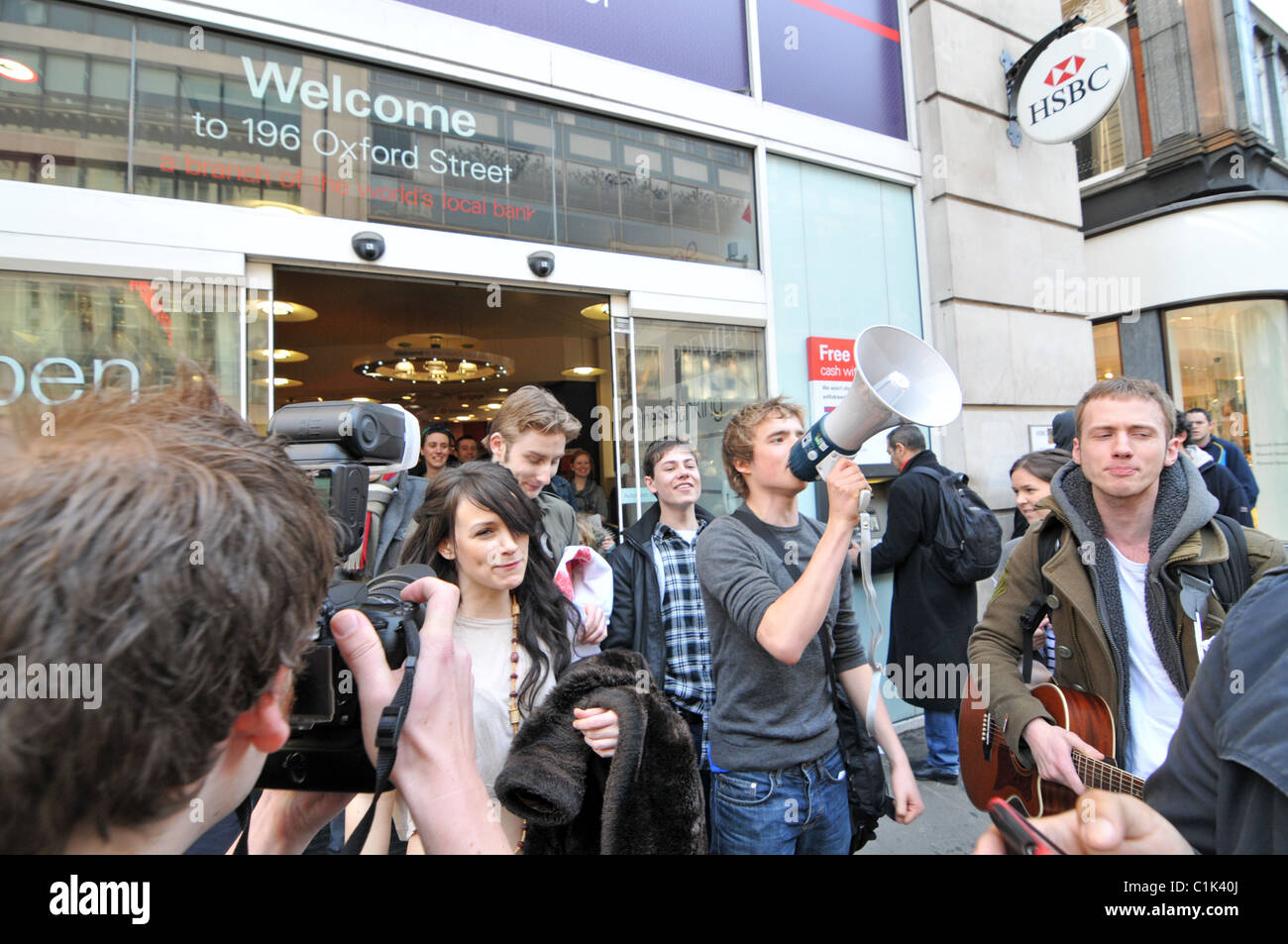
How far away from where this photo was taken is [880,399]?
1853 millimetres

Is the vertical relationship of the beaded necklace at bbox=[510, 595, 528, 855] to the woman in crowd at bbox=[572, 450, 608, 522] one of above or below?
below

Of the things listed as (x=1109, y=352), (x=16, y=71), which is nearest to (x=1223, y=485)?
(x=1109, y=352)

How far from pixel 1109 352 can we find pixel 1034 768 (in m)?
9.52

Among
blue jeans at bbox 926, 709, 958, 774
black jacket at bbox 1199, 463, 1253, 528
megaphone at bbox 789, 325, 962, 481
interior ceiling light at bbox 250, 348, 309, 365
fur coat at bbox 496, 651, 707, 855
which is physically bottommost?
blue jeans at bbox 926, 709, 958, 774

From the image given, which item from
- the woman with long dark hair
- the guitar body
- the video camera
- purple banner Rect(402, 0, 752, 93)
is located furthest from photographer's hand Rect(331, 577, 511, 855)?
purple banner Rect(402, 0, 752, 93)

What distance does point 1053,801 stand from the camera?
204 centimetres

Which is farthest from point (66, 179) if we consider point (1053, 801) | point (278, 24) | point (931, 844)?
point (931, 844)

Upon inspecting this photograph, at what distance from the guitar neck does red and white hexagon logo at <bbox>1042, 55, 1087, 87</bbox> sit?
5.81 metres

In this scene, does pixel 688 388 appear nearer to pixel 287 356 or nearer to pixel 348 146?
pixel 348 146

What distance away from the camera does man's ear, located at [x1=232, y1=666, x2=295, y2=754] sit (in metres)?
0.76

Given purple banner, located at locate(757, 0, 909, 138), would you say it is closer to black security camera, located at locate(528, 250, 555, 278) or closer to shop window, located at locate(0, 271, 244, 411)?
black security camera, located at locate(528, 250, 555, 278)

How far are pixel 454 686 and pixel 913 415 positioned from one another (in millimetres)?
1593

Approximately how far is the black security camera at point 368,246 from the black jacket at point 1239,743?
14.0ft

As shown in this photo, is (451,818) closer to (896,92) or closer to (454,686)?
(454,686)
